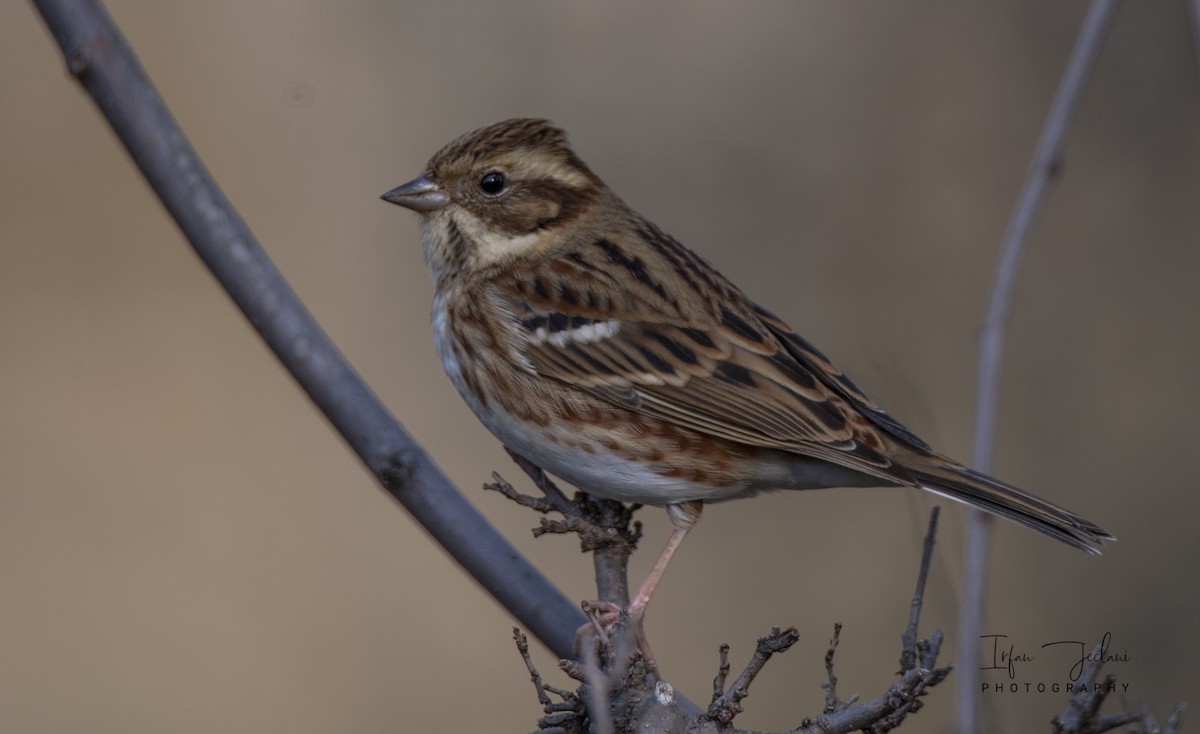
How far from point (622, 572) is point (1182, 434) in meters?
3.94

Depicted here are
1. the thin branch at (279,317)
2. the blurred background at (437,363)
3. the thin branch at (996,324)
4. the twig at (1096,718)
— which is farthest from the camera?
the blurred background at (437,363)

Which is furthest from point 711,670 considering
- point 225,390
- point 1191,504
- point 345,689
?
point 225,390

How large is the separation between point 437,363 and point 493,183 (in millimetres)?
2704

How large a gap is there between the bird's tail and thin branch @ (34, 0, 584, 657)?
102 centimetres

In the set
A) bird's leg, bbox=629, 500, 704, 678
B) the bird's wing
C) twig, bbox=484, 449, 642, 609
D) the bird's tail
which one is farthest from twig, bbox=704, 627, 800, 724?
the bird's wing

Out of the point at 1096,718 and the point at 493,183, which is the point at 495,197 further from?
the point at 1096,718

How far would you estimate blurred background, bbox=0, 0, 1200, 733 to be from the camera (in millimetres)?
6211

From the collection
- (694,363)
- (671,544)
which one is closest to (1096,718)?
(671,544)

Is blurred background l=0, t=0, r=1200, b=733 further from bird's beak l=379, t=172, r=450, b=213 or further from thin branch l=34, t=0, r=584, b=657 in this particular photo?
thin branch l=34, t=0, r=584, b=657

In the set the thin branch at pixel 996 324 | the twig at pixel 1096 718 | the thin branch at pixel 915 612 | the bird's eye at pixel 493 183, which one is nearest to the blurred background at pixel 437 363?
the bird's eye at pixel 493 183

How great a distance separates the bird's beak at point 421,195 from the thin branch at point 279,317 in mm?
1033

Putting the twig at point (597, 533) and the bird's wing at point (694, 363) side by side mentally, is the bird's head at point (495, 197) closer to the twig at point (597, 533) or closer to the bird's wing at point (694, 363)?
the bird's wing at point (694, 363)

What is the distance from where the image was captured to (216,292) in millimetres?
6828

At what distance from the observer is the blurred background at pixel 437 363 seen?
6211 mm
